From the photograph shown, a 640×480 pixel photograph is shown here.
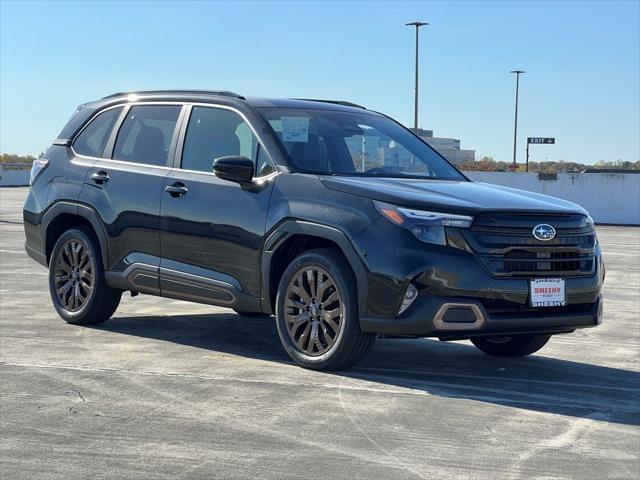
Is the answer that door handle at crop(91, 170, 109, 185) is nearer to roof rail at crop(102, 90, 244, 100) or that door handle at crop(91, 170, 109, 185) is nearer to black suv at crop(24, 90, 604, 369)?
black suv at crop(24, 90, 604, 369)

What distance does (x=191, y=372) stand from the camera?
23.4ft

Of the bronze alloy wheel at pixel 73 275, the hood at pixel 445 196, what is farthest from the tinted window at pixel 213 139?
the bronze alloy wheel at pixel 73 275

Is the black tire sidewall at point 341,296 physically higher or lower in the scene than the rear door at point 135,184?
lower

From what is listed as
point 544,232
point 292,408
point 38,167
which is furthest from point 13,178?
point 292,408

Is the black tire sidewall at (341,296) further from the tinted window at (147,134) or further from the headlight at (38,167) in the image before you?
the headlight at (38,167)

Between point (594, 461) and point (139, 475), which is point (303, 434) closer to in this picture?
point (139, 475)

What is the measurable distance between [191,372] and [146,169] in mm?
2093

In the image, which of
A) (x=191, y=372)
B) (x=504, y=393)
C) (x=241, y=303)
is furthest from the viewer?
(x=241, y=303)

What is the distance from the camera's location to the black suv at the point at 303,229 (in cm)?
668

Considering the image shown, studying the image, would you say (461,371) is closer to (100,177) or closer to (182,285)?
(182,285)

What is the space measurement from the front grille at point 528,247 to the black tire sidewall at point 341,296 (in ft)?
2.80

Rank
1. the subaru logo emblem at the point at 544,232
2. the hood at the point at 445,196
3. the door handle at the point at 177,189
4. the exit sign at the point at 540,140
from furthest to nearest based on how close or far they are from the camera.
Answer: the exit sign at the point at 540,140 → the door handle at the point at 177,189 → the subaru logo emblem at the point at 544,232 → the hood at the point at 445,196

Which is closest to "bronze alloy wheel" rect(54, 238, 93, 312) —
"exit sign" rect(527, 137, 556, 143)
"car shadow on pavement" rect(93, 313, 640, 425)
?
"car shadow on pavement" rect(93, 313, 640, 425)

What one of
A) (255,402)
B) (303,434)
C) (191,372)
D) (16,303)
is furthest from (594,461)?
(16,303)
